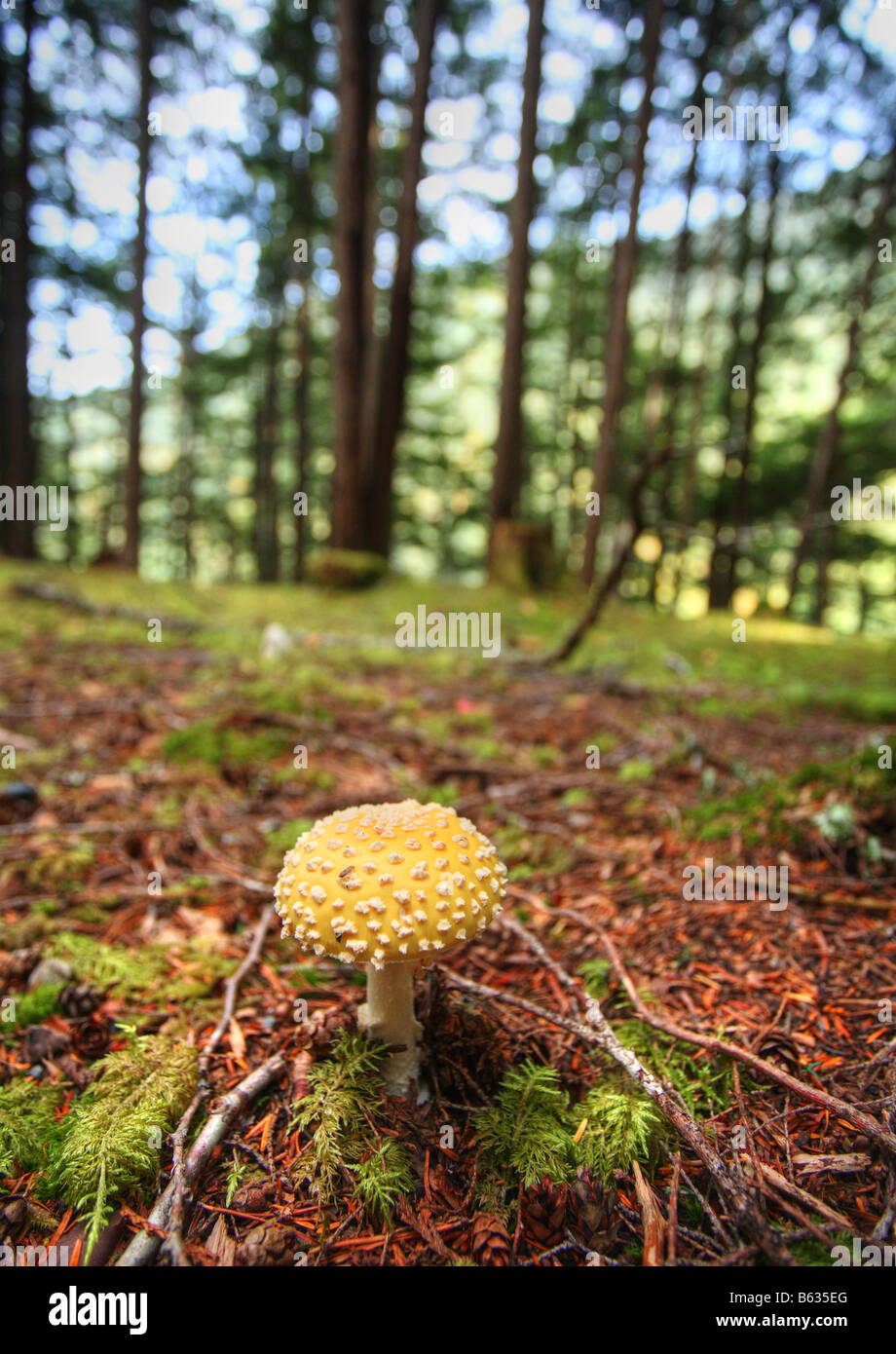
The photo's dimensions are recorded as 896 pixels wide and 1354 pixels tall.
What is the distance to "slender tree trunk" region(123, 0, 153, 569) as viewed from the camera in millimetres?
11062

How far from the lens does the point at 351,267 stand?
32.5ft

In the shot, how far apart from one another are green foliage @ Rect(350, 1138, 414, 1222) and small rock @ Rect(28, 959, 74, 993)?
1.14m

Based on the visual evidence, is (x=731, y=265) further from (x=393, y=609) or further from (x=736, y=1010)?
(x=736, y=1010)

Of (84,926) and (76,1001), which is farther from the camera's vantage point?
(84,926)

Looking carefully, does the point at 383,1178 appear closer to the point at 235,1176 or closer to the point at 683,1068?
the point at 235,1176

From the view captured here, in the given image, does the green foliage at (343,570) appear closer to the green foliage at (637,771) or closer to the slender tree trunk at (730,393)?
the green foliage at (637,771)

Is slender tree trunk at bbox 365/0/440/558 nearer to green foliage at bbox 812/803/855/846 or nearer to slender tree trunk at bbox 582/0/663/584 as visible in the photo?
slender tree trunk at bbox 582/0/663/584

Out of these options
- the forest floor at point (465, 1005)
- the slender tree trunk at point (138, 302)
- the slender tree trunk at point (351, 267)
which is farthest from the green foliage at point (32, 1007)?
the slender tree trunk at point (138, 302)

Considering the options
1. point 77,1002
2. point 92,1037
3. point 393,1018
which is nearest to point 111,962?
point 77,1002

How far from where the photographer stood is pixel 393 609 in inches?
356
